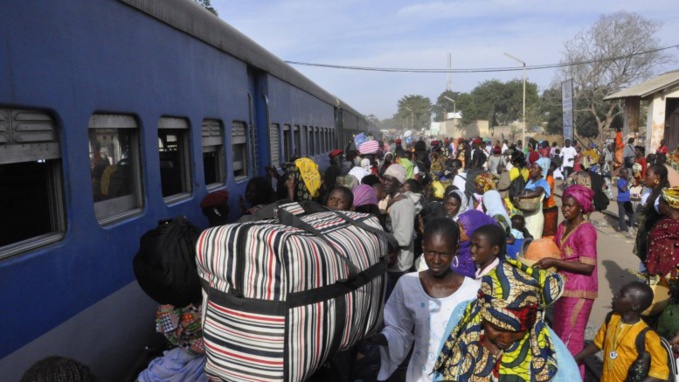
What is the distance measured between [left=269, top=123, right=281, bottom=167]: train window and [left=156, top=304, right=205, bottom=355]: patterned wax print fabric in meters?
4.97

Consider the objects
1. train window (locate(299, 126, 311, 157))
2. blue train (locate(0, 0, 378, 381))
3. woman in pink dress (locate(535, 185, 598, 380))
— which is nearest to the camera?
blue train (locate(0, 0, 378, 381))

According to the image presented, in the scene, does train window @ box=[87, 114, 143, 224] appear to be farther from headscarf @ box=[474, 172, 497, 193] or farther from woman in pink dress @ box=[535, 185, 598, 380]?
headscarf @ box=[474, 172, 497, 193]

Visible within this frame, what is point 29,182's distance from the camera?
2.56 meters

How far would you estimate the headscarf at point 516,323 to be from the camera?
182 centimetres

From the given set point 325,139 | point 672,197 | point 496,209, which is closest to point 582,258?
point 672,197

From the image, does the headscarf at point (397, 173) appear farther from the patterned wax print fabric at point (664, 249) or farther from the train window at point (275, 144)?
the patterned wax print fabric at point (664, 249)

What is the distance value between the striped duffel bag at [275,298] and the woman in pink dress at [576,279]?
210 cm

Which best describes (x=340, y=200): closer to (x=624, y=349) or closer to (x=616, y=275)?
(x=624, y=349)

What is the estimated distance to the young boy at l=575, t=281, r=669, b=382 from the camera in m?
2.85

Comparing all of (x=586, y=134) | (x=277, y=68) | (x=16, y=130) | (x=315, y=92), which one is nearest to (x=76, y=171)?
(x=16, y=130)

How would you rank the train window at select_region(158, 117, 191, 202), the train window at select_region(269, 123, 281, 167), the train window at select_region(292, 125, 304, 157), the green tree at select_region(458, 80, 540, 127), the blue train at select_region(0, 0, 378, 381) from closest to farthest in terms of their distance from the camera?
the blue train at select_region(0, 0, 378, 381)
the train window at select_region(158, 117, 191, 202)
the train window at select_region(269, 123, 281, 167)
the train window at select_region(292, 125, 304, 157)
the green tree at select_region(458, 80, 540, 127)

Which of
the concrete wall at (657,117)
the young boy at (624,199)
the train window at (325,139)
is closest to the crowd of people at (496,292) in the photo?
the young boy at (624,199)

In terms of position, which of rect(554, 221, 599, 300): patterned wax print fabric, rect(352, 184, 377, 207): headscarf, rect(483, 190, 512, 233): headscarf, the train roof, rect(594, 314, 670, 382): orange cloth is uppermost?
the train roof

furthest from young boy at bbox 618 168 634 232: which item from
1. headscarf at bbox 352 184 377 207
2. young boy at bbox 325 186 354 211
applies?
young boy at bbox 325 186 354 211
